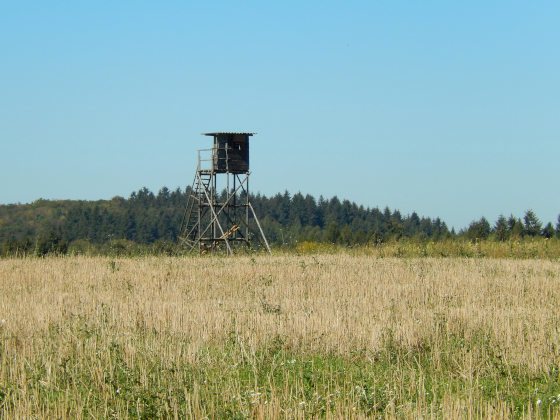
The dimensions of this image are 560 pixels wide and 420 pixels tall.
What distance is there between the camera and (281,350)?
1030 centimetres

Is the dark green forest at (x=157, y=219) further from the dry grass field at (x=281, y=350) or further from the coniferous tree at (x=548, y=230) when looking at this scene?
the dry grass field at (x=281, y=350)

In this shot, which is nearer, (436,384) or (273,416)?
(273,416)

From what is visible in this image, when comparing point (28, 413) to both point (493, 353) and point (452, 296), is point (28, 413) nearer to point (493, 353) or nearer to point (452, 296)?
point (493, 353)

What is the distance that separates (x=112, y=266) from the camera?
21.3 meters

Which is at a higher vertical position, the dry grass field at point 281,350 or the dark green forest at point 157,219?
the dark green forest at point 157,219

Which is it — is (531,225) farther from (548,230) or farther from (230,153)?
(230,153)

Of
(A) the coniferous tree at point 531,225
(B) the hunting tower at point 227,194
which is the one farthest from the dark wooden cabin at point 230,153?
(A) the coniferous tree at point 531,225

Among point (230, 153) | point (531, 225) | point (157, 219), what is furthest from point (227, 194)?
point (157, 219)

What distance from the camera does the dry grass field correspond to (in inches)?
304

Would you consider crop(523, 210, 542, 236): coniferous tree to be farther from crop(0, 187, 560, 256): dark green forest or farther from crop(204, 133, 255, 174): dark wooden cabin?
crop(204, 133, 255, 174): dark wooden cabin

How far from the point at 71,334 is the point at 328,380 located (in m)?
4.11

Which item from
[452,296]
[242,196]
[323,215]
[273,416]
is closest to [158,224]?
[323,215]

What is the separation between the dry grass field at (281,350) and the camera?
773 cm

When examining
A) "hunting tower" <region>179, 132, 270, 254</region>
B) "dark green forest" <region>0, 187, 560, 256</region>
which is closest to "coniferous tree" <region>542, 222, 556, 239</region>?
"dark green forest" <region>0, 187, 560, 256</region>
